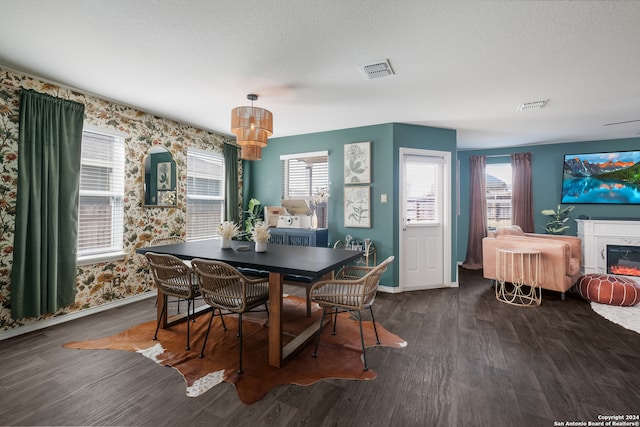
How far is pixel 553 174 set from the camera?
18.1 ft

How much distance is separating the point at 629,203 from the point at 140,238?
8099mm

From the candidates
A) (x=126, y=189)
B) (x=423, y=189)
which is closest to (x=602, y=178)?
(x=423, y=189)

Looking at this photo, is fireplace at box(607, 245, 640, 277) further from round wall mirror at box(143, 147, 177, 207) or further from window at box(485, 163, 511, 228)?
round wall mirror at box(143, 147, 177, 207)

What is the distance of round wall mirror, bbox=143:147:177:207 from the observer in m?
3.88

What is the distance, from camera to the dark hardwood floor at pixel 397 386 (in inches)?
66.0

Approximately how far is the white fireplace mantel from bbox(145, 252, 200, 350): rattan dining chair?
6194 millimetres

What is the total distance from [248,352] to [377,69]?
110 inches

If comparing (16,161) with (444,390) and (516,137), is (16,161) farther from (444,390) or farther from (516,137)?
(516,137)

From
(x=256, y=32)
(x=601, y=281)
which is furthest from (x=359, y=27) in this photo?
(x=601, y=281)

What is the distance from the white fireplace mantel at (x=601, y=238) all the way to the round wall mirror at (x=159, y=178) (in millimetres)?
6889

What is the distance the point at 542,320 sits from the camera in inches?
124

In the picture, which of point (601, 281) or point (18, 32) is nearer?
point (18, 32)

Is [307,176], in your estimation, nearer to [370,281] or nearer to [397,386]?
[370,281]

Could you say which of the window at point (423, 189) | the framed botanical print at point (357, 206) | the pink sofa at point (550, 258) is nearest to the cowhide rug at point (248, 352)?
the framed botanical print at point (357, 206)
